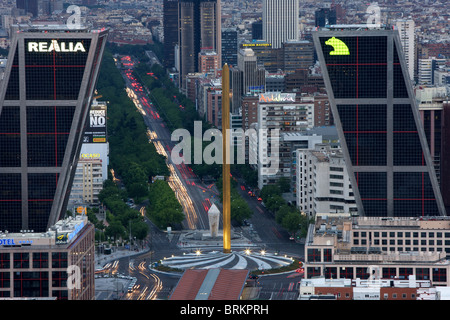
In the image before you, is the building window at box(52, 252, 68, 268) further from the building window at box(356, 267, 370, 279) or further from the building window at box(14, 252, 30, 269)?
the building window at box(356, 267, 370, 279)

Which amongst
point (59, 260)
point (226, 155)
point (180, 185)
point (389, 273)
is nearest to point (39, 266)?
point (59, 260)

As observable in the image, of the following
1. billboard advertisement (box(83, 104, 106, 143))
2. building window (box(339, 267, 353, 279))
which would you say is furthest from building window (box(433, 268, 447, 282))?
billboard advertisement (box(83, 104, 106, 143))

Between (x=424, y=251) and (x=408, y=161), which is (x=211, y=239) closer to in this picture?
(x=408, y=161)

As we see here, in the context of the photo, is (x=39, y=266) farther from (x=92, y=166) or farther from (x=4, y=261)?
(x=92, y=166)

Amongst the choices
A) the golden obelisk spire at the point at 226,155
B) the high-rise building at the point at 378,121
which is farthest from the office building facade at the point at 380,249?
the golden obelisk spire at the point at 226,155

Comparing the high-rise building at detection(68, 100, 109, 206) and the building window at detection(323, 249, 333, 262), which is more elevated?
the building window at detection(323, 249, 333, 262)
